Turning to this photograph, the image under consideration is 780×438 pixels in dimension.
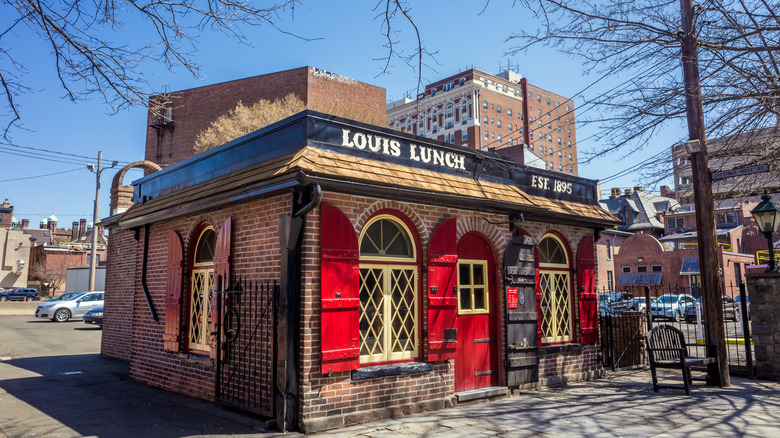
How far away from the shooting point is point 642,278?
143 feet

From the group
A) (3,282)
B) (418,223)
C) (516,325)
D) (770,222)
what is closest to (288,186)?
(418,223)

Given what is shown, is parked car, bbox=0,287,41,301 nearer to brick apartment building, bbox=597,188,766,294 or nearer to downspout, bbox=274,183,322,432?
downspout, bbox=274,183,322,432

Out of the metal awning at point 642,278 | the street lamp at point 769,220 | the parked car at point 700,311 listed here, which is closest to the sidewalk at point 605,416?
the street lamp at point 769,220

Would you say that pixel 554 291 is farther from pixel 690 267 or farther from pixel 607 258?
pixel 607 258

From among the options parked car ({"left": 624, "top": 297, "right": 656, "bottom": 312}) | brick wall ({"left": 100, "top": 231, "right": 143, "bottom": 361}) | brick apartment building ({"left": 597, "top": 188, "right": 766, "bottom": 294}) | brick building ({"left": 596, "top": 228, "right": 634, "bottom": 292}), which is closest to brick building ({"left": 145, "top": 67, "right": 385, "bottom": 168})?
brick apartment building ({"left": 597, "top": 188, "right": 766, "bottom": 294})

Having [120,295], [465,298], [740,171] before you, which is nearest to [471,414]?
[465,298]

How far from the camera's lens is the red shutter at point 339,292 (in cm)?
658

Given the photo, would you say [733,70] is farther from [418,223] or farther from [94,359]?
[94,359]

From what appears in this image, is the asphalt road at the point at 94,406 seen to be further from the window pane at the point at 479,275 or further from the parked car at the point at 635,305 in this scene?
the parked car at the point at 635,305

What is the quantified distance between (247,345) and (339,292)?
1.67 meters

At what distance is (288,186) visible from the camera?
6.43 m

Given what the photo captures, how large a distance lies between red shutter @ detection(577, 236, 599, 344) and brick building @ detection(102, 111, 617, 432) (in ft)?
0.14

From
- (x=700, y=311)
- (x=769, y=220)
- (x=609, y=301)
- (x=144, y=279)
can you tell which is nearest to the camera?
(x=144, y=279)

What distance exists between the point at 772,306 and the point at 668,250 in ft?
126
